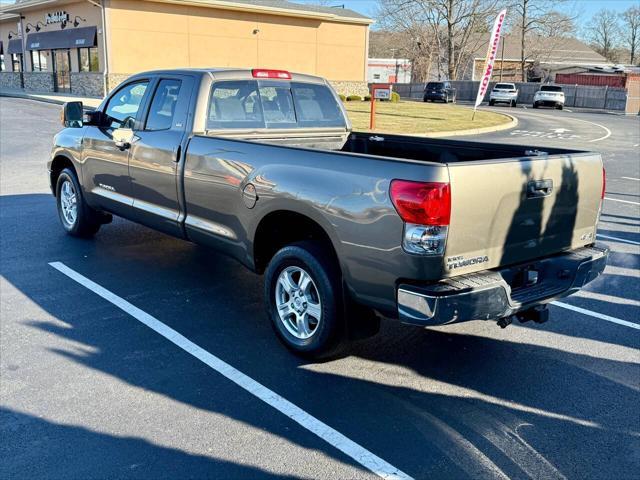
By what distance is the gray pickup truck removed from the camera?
147 inches

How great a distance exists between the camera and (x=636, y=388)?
4234mm

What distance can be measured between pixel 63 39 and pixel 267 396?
3775cm

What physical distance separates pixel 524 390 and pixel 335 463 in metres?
1.53

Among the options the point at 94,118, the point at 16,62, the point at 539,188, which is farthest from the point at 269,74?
the point at 16,62

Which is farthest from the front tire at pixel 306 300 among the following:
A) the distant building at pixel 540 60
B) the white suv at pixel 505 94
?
the distant building at pixel 540 60

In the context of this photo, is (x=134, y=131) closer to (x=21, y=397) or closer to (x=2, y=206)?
(x=21, y=397)

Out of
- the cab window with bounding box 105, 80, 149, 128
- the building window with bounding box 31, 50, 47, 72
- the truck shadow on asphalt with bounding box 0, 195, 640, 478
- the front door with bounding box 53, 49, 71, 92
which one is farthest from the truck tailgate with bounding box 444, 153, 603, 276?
the building window with bounding box 31, 50, 47, 72

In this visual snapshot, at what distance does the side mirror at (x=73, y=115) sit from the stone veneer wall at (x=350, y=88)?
119 feet

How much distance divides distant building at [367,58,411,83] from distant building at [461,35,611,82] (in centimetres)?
767

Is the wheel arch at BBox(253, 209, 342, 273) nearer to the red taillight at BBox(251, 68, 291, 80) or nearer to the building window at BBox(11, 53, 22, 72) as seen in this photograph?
the red taillight at BBox(251, 68, 291, 80)

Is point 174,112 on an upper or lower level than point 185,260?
upper

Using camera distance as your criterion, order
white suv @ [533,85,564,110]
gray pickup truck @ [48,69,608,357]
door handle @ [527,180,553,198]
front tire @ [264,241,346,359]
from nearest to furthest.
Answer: gray pickup truck @ [48,69,608,357] → door handle @ [527,180,553,198] → front tire @ [264,241,346,359] → white suv @ [533,85,564,110]

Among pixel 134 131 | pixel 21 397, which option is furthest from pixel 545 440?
pixel 134 131

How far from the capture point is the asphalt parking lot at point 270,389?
3346 millimetres
